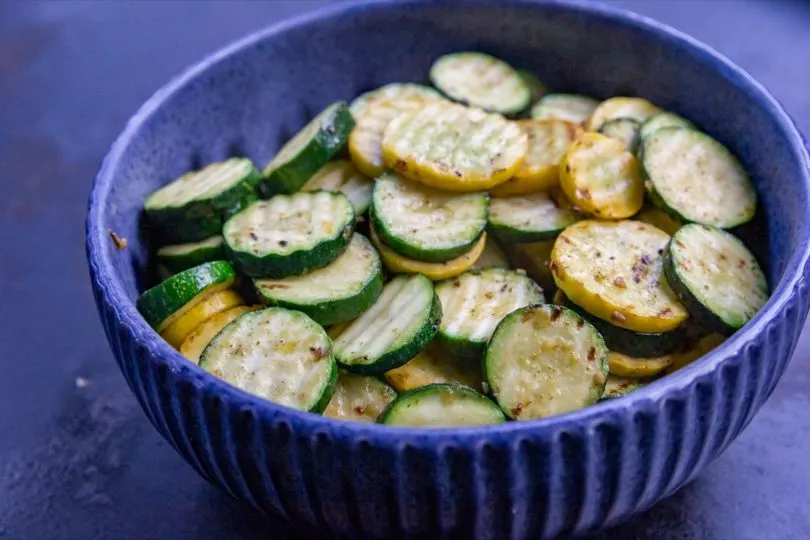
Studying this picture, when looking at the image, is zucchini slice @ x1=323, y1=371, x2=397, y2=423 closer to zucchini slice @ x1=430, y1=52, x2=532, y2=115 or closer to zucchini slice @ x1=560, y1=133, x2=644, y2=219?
zucchini slice @ x1=560, y1=133, x2=644, y2=219

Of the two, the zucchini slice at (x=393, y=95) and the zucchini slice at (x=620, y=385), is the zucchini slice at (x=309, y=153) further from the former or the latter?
the zucchini slice at (x=620, y=385)

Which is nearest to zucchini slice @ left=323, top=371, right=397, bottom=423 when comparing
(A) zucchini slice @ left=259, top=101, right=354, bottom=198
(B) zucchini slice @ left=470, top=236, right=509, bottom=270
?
(B) zucchini slice @ left=470, top=236, right=509, bottom=270

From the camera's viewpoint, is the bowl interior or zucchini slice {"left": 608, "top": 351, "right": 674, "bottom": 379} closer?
zucchini slice {"left": 608, "top": 351, "right": 674, "bottom": 379}

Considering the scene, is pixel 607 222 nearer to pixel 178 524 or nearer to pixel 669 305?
pixel 669 305

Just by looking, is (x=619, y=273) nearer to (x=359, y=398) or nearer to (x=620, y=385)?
(x=620, y=385)

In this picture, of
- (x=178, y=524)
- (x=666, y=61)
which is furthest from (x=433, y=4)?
(x=178, y=524)

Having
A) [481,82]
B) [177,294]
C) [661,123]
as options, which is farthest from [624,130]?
[177,294]
